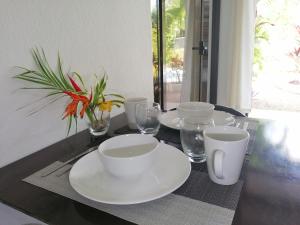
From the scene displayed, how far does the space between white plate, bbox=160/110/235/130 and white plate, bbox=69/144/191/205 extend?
280 millimetres

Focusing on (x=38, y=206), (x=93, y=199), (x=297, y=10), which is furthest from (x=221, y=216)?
(x=297, y=10)

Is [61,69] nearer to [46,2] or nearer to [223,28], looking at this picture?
[46,2]

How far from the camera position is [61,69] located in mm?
929

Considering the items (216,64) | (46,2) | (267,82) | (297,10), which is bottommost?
(267,82)

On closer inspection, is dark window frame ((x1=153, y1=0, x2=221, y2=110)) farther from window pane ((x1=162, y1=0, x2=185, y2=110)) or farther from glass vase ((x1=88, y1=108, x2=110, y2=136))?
glass vase ((x1=88, y1=108, x2=110, y2=136))

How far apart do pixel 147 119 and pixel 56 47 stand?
0.44 m

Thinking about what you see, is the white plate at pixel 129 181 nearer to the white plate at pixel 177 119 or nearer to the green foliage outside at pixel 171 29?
the white plate at pixel 177 119

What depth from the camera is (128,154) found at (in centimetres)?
66

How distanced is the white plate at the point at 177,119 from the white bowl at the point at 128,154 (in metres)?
0.29

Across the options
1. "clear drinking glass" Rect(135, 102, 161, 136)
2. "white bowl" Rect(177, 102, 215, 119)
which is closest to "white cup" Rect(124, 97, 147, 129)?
"clear drinking glass" Rect(135, 102, 161, 136)

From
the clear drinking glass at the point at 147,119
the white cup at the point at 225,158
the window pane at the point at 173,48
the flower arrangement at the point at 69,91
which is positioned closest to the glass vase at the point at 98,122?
the flower arrangement at the point at 69,91

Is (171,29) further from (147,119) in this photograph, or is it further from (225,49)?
(147,119)

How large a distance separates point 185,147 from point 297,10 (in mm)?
2458

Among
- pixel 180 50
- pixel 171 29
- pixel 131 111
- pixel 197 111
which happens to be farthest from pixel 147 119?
pixel 180 50
